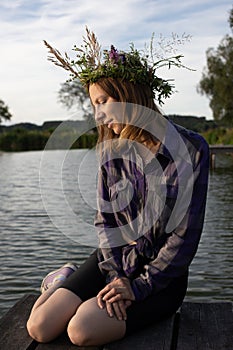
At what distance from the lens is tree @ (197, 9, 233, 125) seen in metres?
35.0

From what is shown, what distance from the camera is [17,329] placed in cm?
317

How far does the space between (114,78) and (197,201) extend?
0.77m

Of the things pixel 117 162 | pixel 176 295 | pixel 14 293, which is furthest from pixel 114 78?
pixel 14 293

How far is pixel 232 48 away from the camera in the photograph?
3553 centimetres

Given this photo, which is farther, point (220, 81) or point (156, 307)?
point (220, 81)

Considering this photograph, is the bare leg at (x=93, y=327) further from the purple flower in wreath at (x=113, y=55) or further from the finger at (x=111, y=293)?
the purple flower in wreath at (x=113, y=55)

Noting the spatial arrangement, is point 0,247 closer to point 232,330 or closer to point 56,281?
point 56,281

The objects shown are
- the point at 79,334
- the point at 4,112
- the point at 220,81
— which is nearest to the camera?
the point at 79,334

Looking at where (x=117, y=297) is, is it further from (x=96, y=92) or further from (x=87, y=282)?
(x=96, y=92)

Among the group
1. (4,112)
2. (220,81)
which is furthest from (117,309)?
(4,112)

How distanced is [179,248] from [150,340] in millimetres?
470

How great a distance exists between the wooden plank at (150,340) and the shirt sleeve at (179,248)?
18cm

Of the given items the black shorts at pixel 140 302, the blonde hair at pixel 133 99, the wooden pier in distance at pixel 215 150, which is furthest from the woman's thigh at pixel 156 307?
the wooden pier in distance at pixel 215 150

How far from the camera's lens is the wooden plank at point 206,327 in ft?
9.49
